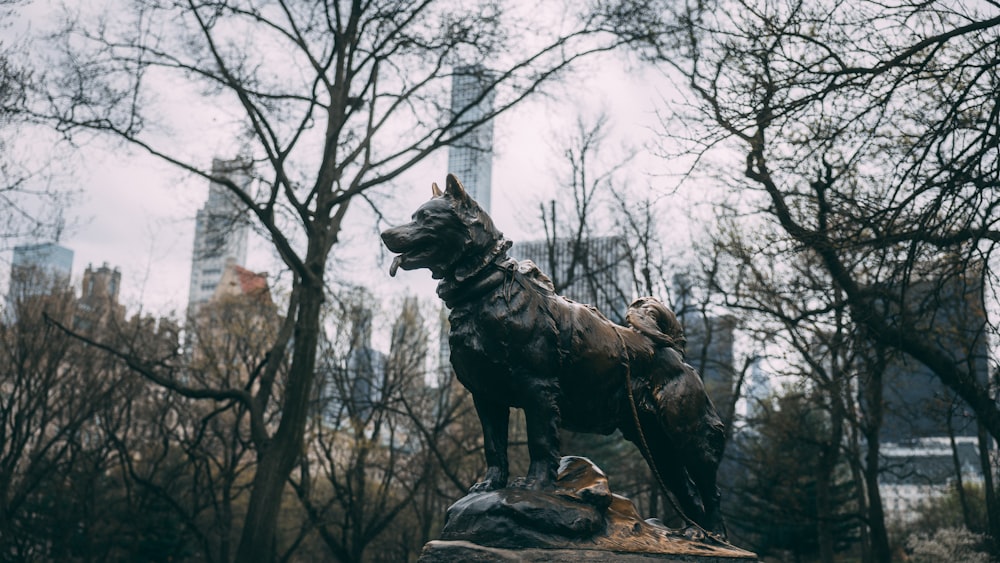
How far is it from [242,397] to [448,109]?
576cm

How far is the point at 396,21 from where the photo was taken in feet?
45.7

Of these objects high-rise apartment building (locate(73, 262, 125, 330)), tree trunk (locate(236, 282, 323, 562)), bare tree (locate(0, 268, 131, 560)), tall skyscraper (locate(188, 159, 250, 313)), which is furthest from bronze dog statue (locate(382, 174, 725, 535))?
high-rise apartment building (locate(73, 262, 125, 330))

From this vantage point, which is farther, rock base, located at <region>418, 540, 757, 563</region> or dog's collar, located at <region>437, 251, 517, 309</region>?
dog's collar, located at <region>437, 251, 517, 309</region>

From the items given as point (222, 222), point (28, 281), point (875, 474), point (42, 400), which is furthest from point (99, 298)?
point (875, 474)

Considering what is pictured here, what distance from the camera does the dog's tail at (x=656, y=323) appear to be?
230 inches

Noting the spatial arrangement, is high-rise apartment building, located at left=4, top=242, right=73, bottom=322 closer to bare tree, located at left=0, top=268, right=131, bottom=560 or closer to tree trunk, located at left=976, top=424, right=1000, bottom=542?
bare tree, located at left=0, top=268, right=131, bottom=560

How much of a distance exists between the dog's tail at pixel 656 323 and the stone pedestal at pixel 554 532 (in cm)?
110

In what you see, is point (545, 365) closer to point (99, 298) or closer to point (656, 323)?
point (656, 323)

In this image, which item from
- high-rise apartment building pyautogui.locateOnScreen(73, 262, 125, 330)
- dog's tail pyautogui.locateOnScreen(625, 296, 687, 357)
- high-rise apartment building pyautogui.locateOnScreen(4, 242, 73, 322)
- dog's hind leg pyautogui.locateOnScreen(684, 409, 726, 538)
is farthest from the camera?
high-rise apartment building pyautogui.locateOnScreen(73, 262, 125, 330)

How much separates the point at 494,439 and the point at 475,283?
0.99 m

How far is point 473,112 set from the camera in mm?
15914

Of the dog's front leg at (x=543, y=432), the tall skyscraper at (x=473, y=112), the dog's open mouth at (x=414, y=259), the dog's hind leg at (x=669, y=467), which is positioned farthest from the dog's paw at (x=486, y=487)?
the tall skyscraper at (x=473, y=112)

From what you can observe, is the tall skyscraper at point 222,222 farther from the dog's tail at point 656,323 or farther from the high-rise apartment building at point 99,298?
the dog's tail at point 656,323

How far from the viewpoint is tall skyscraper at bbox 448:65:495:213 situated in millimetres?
14234
